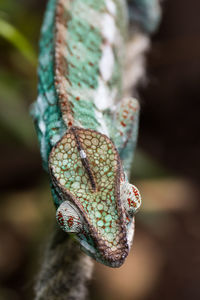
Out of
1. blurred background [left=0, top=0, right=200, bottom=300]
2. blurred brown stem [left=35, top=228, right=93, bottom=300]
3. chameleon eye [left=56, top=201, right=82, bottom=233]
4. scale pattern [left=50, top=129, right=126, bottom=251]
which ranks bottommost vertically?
blurred background [left=0, top=0, right=200, bottom=300]

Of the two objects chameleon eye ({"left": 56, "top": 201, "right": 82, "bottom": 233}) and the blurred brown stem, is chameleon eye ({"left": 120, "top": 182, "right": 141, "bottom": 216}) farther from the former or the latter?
the blurred brown stem

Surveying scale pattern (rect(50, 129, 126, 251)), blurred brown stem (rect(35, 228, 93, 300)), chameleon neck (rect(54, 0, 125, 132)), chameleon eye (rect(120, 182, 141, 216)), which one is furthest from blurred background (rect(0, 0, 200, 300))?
chameleon eye (rect(120, 182, 141, 216))

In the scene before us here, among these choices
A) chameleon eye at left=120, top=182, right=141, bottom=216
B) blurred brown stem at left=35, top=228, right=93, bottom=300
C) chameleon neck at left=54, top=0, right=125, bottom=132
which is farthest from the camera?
chameleon neck at left=54, top=0, right=125, bottom=132

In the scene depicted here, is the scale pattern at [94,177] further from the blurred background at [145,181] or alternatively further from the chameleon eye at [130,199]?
the blurred background at [145,181]

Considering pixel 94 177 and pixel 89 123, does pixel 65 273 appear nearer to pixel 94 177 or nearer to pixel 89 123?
pixel 94 177

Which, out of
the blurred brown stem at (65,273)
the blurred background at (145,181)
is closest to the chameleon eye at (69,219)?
the blurred brown stem at (65,273)

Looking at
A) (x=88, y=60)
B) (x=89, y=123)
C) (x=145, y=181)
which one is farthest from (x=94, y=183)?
(x=145, y=181)

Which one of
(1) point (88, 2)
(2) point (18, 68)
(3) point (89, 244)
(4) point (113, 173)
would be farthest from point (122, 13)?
(3) point (89, 244)
